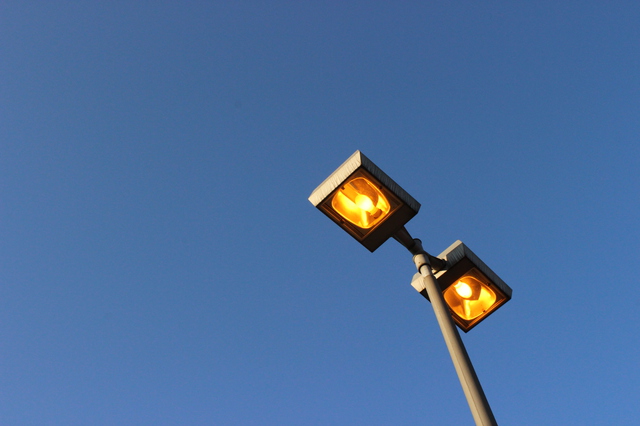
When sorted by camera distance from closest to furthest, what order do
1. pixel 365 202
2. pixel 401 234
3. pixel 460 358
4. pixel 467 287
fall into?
1. pixel 460 358
2. pixel 365 202
3. pixel 401 234
4. pixel 467 287

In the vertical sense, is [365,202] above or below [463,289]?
above

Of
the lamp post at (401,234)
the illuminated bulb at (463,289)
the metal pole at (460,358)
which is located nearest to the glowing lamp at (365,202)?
the lamp post at (401,234)

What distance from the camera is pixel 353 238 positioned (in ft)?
11.4

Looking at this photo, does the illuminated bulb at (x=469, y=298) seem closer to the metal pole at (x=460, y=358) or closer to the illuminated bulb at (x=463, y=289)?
the illuminated bulb at (x=463, y=289)

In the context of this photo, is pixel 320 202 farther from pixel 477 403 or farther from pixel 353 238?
Result: pixel 477 403

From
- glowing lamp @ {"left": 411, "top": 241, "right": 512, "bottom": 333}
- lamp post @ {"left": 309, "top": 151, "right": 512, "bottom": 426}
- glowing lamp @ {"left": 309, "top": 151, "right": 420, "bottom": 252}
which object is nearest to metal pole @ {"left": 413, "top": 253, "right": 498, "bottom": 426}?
lamp post @ {"left": 309, "top": 151, "right": 512, "bottom": 426}

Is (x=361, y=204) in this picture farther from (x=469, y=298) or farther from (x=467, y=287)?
(x=469, y=298)

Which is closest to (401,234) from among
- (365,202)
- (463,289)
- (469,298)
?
(365,202)

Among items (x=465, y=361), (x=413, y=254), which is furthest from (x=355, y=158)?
(x=465, y=361)

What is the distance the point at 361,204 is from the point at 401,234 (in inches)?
15.6

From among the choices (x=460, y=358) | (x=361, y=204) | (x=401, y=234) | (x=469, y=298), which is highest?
(x=361, y=204)

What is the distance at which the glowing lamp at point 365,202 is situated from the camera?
3.31m

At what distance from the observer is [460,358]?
9.79 ft

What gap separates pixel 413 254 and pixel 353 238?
1.58ft
